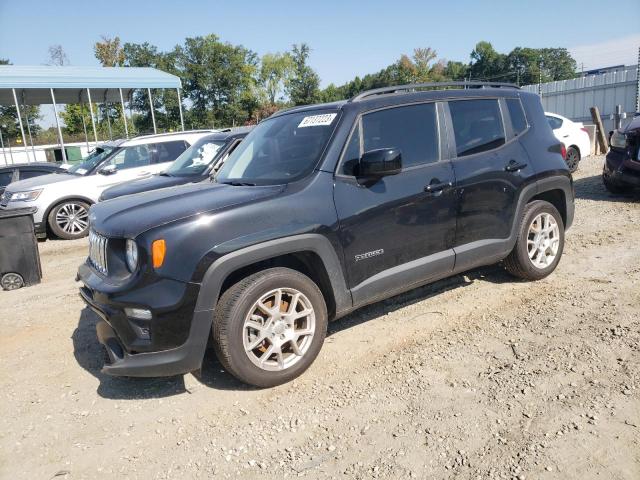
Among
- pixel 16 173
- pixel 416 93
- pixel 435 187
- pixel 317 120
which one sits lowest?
pixel 435 187

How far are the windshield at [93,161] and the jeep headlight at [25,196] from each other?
0.99 metres

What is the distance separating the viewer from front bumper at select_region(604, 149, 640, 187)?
7941 mm

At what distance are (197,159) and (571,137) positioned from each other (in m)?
9.07

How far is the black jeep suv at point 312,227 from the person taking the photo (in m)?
3.07

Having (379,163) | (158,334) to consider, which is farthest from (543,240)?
(158,334)

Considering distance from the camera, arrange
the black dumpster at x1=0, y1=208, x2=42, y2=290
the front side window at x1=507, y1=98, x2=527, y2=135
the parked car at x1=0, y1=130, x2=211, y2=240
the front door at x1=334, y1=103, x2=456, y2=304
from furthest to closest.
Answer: the parked car at x1=0, y1=130, x2=211, y2=240 → the black dumpster at x1=0, y1=208, x2=42, y2=290 → the front side window at x1=507, y1=98, x2=527, y2=135 → the front door at x1=334, y1=103, x2=456, y2=304

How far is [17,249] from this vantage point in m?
6.23

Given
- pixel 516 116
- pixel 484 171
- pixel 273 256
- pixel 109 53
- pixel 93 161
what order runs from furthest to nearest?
pixel 109 53 → pixel 93 161 → pixel 516 116 → pixel 484 171 → pixel 273 256

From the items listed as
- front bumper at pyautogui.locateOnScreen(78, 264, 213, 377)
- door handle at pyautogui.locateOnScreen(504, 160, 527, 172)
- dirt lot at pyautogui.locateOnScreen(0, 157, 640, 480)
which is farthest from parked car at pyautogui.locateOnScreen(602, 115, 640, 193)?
front bumper at pyautogui.locateOnScreen(78, 264, 213, 377)

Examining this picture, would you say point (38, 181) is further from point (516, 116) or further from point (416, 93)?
point (516, 116)

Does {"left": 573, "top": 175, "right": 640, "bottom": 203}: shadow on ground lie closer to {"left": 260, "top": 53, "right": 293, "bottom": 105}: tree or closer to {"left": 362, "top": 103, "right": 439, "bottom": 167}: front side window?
{"left": 362, "top": 103, "right": 439, "bottom": 167}: front side window

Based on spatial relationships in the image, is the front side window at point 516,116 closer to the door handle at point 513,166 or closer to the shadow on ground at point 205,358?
the door handle at point 513,166

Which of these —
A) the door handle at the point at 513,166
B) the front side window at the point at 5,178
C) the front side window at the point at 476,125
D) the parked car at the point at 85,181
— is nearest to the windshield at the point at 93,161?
the parked car at the point at 85,181

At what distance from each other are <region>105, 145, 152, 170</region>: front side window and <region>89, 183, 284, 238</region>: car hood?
6550mm
